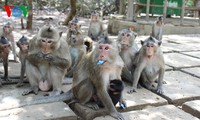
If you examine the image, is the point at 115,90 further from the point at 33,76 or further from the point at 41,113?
the point at 33,76

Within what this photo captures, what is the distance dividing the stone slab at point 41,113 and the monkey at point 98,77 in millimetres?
158

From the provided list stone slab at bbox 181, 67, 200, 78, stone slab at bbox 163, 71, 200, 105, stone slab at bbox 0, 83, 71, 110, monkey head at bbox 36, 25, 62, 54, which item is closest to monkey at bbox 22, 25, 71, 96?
monkey head at bbox 36, 25, 62, 54

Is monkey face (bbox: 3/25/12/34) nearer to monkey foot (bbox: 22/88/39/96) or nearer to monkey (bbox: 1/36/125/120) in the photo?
monkey foot (bbox: 22/88/39/96)

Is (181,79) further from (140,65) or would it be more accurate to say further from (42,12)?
(42,12)

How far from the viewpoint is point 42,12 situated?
22891 mm

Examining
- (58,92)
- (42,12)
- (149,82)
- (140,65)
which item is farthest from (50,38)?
(42,12)

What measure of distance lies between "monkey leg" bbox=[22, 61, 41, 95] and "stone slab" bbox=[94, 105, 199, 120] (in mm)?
1295

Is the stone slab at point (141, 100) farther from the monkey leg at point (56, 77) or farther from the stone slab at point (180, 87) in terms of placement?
the monkey leg at point (56, 77)

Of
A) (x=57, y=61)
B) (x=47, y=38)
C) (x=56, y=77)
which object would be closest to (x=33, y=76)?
(x=56, y=77)

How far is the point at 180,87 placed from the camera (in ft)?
17.8

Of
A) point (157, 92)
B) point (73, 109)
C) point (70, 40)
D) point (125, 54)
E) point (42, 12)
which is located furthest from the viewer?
point (42, 12)

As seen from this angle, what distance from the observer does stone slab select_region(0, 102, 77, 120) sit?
3844mm

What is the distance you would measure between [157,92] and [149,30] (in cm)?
933

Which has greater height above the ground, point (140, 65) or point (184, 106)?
point (140, 65)
